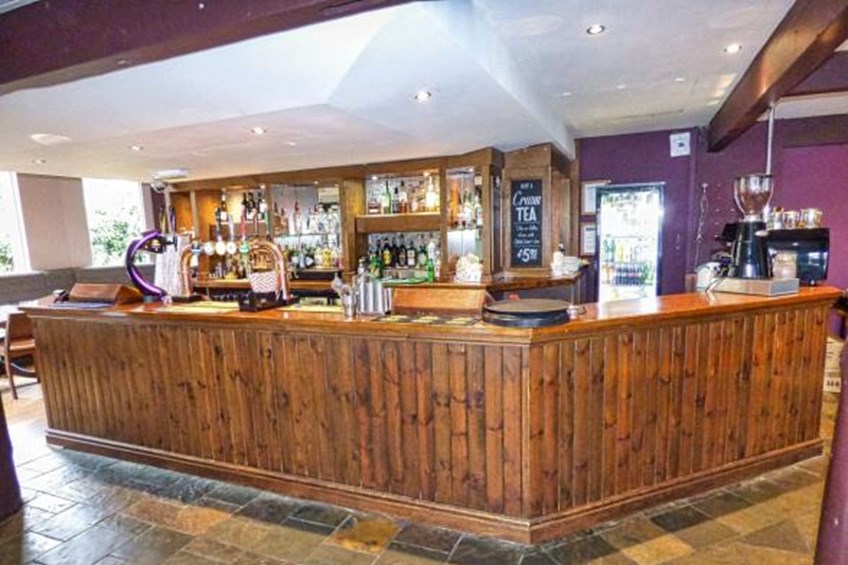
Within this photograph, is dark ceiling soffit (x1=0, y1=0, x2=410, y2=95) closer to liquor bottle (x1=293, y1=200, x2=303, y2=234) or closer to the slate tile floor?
the slate tile floor

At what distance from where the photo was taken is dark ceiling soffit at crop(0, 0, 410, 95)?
1.65 meters

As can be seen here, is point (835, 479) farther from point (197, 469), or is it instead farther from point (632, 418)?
point (197, 469)

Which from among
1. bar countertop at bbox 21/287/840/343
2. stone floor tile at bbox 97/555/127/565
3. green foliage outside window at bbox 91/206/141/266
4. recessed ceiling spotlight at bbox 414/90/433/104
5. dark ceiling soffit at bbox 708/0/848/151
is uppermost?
dark ceiling soffit at bbox 708/0/848/151

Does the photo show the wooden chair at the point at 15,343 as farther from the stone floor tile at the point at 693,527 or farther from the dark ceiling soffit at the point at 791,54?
the dark ceiling soffit at the point at 791,54

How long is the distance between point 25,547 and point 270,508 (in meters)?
1.14

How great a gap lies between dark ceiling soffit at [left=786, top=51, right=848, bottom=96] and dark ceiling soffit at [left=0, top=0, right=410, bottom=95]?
362cm

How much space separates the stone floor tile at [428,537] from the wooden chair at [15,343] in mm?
4069

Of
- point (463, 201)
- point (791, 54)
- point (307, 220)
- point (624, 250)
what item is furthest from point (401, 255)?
point (791, 54)

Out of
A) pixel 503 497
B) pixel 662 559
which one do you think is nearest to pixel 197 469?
pixel 503 497

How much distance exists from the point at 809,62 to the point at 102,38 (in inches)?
135

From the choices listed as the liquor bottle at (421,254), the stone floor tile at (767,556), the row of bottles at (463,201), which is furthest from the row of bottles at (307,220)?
the stone floor tile at (767,556)

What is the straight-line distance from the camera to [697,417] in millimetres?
2488

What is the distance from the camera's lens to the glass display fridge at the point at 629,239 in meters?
5.70

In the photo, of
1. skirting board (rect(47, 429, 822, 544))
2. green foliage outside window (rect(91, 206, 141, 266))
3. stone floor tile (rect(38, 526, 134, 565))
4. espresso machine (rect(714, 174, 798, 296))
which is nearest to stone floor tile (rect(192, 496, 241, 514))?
skirting board (rect(47, 429, 822, 544))
